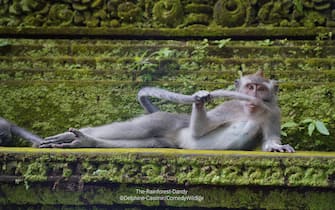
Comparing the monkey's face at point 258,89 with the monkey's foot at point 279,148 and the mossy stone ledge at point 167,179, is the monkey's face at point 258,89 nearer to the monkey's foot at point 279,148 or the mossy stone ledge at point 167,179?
the monkey's foot at point 279,148

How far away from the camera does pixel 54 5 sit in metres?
4.30

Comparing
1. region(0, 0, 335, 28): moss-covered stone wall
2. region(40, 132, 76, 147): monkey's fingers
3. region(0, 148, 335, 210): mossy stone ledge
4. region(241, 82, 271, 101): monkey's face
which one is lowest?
region(0, 148, 335, 210): mossy stone ledge

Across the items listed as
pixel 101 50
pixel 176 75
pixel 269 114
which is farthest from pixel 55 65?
pixel 269 114

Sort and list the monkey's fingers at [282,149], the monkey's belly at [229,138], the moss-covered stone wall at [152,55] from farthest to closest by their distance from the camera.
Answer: the moss-covered stone wall at [152,55]
the monkey's belly at [229,138]
the monkey's fingers at [282,149]

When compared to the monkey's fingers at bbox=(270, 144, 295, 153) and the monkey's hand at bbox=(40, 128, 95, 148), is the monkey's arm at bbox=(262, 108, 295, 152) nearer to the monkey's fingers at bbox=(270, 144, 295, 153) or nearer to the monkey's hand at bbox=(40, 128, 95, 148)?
the monkey's fingers at bbox=(270, 144, 295, 153)

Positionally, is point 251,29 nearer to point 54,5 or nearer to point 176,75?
point 176,75

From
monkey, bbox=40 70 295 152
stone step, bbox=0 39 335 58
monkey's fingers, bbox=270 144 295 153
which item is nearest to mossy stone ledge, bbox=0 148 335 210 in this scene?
monkey's fingers, bbox=270 144 295 153

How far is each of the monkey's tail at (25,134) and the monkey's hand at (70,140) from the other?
16 centimetres

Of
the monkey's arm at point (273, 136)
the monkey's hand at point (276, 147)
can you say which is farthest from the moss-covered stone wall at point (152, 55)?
the monkey's hand at point (276, 147)

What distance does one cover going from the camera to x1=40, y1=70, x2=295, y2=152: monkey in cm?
330

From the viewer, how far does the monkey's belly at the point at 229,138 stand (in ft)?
10.8

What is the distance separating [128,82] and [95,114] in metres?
0.31

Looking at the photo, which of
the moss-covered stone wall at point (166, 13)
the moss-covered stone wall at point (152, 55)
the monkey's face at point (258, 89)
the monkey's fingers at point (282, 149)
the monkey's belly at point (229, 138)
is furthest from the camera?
the moss-covered stone wall at point (166, 13)

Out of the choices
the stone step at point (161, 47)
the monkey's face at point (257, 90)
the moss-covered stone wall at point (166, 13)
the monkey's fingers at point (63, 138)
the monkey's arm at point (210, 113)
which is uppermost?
the moss-covered stone wall at point (166, 13)
